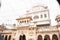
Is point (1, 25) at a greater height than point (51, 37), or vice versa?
point (1, 25)

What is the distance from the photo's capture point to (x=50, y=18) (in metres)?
2.59

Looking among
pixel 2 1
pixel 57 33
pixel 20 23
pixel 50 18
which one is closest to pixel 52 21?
pixel 50 18

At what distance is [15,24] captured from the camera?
3.03 m

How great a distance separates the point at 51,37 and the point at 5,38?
1.11 m

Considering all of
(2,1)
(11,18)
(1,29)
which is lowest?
(1,29)

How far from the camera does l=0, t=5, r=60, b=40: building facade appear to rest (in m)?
2.55

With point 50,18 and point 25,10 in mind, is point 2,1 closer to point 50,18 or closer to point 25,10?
point 25,10

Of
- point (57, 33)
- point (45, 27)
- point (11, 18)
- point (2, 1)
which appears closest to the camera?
point (57, 33)

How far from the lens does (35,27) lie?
8.84 ft

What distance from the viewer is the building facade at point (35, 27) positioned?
8.36ft

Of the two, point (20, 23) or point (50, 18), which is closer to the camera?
point (50, 18)

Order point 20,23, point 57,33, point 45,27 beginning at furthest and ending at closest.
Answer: point 20,23, point 45,27, point 57,33

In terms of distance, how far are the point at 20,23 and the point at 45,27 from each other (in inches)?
23.0

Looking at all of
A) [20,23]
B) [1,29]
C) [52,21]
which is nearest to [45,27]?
[52,21]
